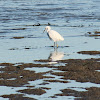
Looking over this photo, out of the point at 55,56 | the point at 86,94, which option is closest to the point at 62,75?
the point at 86,94

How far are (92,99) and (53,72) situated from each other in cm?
450

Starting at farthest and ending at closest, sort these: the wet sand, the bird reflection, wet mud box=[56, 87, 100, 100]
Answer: the bird reflection, the wet sand, wet mud box=[56, 87, 100, 100]

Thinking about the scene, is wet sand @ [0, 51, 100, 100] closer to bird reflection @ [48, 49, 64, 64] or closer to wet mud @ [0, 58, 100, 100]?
wet mud @ [0, 58, 100, 100]

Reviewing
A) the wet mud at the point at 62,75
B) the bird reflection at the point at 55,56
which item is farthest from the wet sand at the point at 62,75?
the bird reflection at the point at 55,56

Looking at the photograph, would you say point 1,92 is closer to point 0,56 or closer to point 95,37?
point 0,56

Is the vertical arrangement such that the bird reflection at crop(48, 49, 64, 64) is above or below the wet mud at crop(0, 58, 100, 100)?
below

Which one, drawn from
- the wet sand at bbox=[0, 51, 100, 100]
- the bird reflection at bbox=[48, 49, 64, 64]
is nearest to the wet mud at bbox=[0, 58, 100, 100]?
the wet sand at bbox=[0, 51, 100, 100]

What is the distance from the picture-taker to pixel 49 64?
60.6 feet

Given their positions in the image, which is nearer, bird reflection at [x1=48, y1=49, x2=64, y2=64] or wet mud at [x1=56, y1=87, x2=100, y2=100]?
wet mud at [x1=56, y1=87, x2=100, y2=100]

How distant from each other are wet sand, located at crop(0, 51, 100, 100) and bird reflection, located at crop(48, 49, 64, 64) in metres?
0.35

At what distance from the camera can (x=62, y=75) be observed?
1603 centimetres

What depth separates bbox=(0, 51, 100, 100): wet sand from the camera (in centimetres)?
1308

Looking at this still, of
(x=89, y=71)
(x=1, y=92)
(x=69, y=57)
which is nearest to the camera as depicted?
(x=1, y=92)

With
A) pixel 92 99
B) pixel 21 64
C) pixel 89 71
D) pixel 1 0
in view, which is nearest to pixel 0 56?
pixel 21 64
